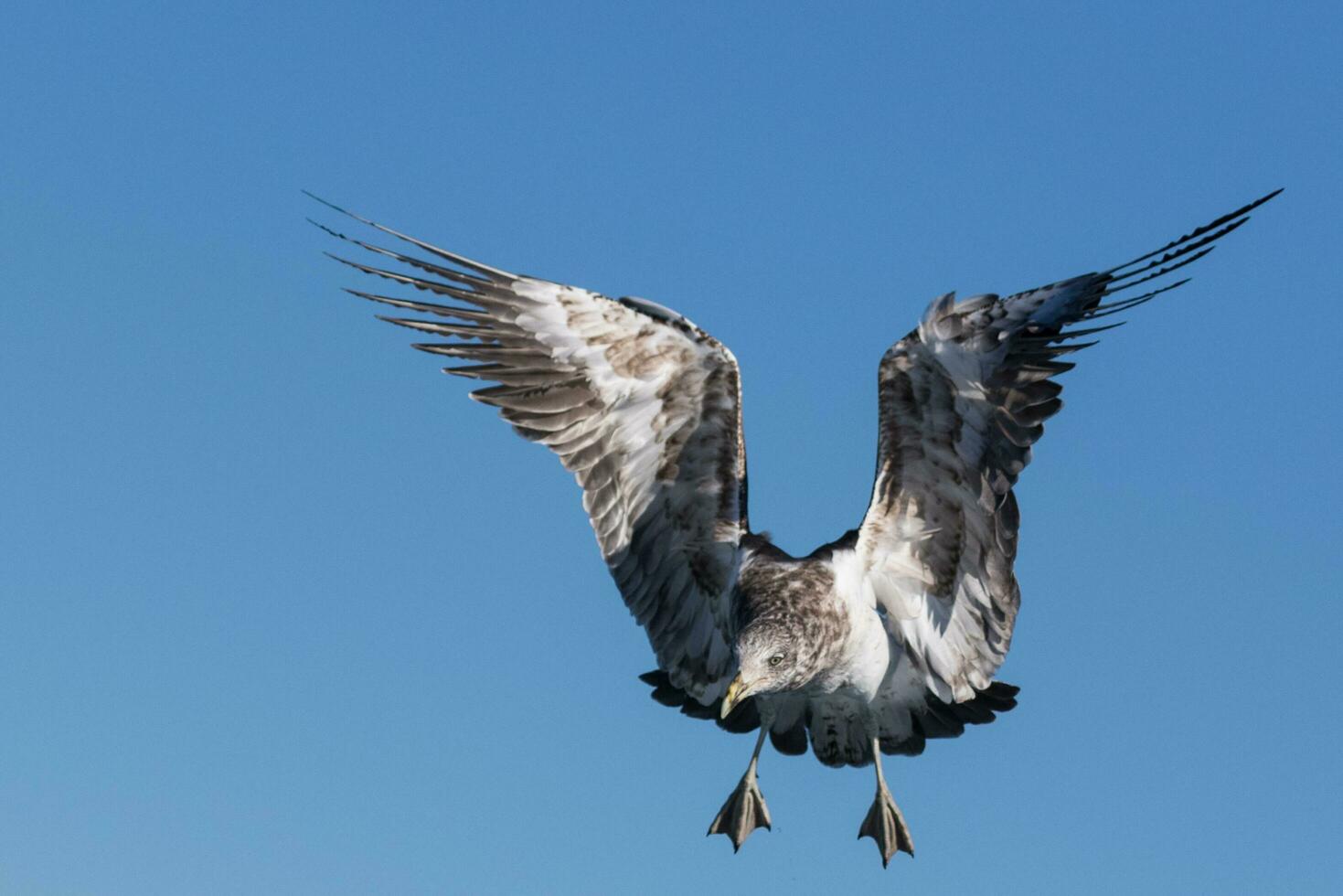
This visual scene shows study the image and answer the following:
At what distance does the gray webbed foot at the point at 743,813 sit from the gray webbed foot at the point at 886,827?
0.78 meters

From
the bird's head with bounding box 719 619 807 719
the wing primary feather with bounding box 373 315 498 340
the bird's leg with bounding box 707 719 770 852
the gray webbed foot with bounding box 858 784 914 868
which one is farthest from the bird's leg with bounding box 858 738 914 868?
the wing primary feather with bounding box 373 315 498 340

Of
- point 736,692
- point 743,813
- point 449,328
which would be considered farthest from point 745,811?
point 449,328

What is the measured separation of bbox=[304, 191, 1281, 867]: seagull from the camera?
1320cm

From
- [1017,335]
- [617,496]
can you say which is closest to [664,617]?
[617,496]

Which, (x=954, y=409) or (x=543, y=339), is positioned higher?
(x=543, y=339)

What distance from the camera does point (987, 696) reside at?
14.5 meters

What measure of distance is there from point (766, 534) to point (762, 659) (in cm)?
151

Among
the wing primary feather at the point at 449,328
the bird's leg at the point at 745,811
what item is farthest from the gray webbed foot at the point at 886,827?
the wing primary feather at the point at 449,328

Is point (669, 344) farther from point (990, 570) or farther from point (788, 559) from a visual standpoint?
point (990, 570)

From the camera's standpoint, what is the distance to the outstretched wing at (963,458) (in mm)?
13141

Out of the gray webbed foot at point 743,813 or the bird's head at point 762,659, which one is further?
the gray webbed foot at point 743,813

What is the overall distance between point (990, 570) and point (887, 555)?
73 centimetres

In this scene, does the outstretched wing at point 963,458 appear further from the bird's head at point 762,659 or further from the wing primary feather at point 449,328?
the wing primary feather at point 449,328

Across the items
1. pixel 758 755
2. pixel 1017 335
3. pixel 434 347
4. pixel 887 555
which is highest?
pixel 434 347
